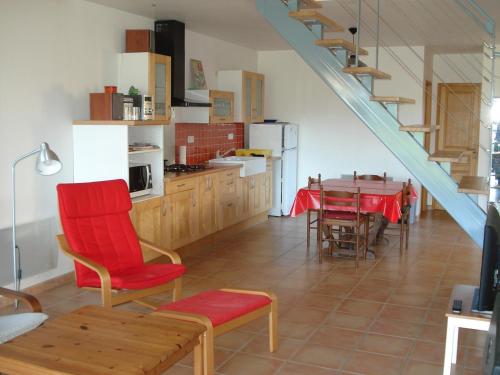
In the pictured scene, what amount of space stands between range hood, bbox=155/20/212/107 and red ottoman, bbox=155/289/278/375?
10.6 feet

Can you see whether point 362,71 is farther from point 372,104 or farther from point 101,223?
point 101,223

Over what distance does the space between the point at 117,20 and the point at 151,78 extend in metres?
0.72

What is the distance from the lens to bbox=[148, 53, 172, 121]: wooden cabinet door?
5.70 meters

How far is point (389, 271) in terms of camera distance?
5.81 metres

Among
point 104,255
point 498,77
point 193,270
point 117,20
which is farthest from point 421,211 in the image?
point 104,255

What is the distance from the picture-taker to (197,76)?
737 centimetres

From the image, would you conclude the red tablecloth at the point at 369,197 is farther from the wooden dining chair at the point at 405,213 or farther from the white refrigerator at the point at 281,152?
the white refrigerator at the point at 281,152

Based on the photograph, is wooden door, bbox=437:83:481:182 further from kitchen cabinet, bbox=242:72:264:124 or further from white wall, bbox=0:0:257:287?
white wall, bbox=0:0:257:287

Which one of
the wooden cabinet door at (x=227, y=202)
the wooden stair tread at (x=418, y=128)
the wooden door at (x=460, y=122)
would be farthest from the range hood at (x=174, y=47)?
the wooden door at (x=460, y=122)

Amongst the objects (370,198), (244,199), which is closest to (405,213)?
(370,198)

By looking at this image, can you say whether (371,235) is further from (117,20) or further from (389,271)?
(117,20)

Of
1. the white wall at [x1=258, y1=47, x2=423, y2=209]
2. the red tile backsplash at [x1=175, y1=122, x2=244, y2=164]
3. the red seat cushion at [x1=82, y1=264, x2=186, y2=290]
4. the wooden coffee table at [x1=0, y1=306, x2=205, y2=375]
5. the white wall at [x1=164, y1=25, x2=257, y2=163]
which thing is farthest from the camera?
the white wall at [x1=258, y1=47, x2=423, y2=209]

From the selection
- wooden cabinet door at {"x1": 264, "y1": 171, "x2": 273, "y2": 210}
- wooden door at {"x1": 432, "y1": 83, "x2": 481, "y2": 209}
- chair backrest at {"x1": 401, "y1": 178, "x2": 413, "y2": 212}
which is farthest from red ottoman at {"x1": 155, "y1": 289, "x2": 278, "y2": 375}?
wooden door at {"x1": 432, "y1": 83, "x2": 481, "y2": 209}

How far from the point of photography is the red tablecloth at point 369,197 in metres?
5.95
